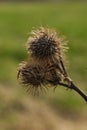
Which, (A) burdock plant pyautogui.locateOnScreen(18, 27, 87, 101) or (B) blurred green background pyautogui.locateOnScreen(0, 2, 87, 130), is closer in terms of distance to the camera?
(A) burdock plant pyautogui.locateOnScreen(18, 27, 87, 101)

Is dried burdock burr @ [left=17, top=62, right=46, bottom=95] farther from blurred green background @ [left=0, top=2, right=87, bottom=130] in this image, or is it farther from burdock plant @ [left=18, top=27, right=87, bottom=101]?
blurred green background @ [left=0, top=2, right=87, bottom=130]

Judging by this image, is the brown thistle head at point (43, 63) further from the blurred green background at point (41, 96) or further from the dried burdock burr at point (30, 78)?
the blurred green background at point (41, 96)

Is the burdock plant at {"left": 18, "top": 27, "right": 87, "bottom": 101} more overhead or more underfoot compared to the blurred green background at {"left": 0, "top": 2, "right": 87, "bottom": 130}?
more underfoot

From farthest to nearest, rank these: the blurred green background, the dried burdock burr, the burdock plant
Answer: the blurred green background, the dried burdock burr, the burdock plant

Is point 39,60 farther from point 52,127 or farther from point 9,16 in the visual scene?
point 9,16

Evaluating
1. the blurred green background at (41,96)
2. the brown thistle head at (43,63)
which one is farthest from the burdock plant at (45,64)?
the blurred green background at (41,96)

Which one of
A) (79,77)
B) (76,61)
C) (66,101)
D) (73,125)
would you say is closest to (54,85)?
(73,125)

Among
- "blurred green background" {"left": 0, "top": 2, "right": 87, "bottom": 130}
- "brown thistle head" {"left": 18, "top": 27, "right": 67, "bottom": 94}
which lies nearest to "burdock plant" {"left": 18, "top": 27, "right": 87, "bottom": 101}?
"brown thistle head" {"left": 18, "top": 27, "right": 67, "bottom": 94}

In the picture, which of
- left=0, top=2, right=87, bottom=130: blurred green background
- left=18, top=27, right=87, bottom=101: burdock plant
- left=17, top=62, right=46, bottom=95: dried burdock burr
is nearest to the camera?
left=18, top=27, right=87, bottom=101: burdock plant
